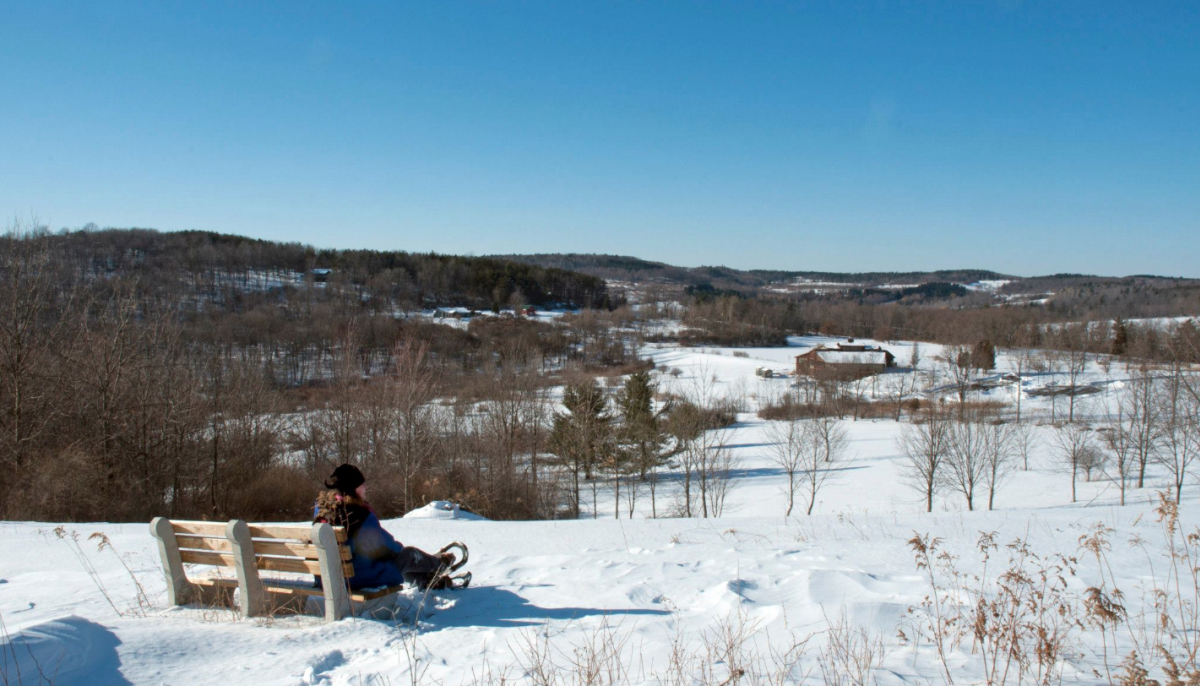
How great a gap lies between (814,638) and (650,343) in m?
101

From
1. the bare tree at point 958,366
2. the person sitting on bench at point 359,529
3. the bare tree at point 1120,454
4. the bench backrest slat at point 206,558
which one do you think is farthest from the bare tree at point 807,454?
the bench backrest slat at point 206,558

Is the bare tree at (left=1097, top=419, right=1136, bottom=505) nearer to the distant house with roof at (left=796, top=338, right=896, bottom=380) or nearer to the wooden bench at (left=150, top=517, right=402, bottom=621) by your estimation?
the distant house with roof at (left=796, top=338, right=896, bottom=380)

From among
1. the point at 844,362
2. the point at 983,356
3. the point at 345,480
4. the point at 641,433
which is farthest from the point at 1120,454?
the point at 983,356

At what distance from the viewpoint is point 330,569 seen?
15.2 feet

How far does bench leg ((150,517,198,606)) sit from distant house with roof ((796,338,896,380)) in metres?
67.3

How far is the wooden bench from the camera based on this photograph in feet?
15.4

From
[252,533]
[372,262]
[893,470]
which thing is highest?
[372,262]

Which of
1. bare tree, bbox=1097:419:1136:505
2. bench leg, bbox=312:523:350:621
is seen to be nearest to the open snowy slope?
bench leg, bbox=312:523:350:621

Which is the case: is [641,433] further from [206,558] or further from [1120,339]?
→ [1120,339]

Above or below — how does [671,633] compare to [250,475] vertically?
above

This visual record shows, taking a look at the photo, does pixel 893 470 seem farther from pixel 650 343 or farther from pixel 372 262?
pixel 372 262

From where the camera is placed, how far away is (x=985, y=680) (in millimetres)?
3590

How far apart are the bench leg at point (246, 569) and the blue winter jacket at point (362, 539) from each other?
1.63ft

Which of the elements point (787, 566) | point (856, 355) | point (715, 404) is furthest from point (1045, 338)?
point (787, 566)
